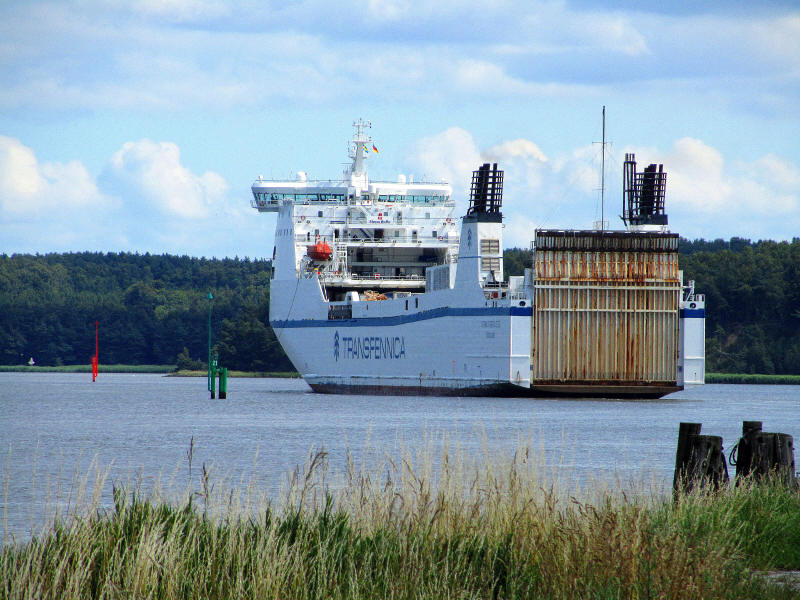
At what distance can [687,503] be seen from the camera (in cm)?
1162

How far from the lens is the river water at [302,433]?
1861 centimetres

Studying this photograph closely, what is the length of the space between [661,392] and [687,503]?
3332 cm

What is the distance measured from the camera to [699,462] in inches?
506

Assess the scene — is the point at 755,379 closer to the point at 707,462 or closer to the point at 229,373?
the point at 229,373

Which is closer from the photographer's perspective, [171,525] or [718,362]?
[171,525]

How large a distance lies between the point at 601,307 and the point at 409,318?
30.2 ft

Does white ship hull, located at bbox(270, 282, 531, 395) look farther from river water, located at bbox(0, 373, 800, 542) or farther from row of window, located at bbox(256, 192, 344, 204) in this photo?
row of window, located at bbox(256, 192, 344, 204)

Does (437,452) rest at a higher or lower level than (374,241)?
lower

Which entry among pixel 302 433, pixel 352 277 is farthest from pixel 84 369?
pixel 302 433

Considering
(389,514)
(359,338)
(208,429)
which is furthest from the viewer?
(359,338)

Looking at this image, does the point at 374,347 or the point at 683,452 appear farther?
the point at 374,347

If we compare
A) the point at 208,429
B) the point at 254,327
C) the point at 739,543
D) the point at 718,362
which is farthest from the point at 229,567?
the point at 254,327

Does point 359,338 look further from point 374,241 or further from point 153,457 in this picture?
point 153,457

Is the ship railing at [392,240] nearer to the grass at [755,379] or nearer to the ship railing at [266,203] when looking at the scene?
the ship railing at [266,203]
